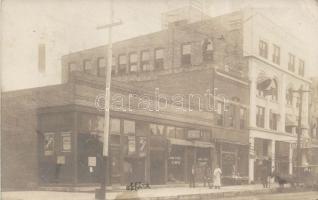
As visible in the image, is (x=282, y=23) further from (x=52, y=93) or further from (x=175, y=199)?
(x=52, y=93)

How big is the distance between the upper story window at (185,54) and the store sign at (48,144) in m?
4.93

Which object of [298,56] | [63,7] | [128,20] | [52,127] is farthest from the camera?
[298,56]

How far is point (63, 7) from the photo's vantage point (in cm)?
985

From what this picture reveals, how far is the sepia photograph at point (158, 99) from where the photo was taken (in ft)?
33.3

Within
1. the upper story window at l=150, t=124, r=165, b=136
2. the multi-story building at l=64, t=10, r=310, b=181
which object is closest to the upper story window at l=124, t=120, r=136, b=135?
the upper story window at l=150, t=124, r=165, b=136

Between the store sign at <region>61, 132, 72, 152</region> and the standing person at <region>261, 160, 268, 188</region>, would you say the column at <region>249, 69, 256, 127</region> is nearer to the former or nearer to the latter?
the standing person at <region>261, 160, 268, 188</region>

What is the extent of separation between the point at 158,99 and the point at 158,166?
221cm

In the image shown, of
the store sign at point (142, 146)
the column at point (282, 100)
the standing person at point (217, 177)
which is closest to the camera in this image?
the store sign at point (142, 146)

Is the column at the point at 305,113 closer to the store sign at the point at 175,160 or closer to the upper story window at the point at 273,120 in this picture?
the upper story window at the point at 273,120

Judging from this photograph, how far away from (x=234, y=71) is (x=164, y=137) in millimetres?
3361

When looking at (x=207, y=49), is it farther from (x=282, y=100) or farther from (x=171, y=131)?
(x=282, y=100)

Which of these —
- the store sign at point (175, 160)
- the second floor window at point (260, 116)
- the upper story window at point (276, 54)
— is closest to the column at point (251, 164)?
the second floor window at point (260, 116)

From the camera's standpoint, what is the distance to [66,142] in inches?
499

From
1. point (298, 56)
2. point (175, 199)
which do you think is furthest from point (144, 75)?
point (298, 56)
